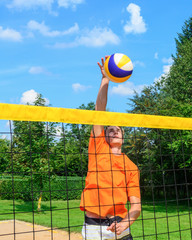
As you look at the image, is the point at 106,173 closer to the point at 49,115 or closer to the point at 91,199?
the point at 91,199

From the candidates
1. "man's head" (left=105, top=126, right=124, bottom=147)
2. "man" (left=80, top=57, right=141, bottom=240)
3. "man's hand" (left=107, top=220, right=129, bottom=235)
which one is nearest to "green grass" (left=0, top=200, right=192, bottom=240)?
"man" (left=80, top=57, right=141, bottom=240)

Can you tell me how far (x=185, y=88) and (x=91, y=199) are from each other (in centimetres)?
1593

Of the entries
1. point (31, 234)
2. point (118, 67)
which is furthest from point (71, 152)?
point (118, 67)

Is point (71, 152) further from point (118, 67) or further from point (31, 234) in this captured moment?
point (118, 67)

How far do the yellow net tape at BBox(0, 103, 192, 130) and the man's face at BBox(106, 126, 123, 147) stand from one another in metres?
0.07

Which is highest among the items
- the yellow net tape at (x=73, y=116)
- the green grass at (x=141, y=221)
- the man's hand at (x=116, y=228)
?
the yellow net tape at (x=73, y=116)

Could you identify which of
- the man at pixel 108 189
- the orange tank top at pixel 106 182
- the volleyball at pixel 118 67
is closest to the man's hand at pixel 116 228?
the man at pixel 108 189

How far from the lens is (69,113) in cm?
289

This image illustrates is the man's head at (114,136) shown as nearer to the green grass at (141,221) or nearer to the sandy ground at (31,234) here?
the green grass at (141,221)

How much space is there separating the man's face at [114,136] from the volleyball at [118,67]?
2.33 feet

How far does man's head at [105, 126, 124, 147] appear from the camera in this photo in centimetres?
300

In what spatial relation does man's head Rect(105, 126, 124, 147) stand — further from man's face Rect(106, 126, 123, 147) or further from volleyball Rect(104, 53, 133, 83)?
volleyball Rect(104, 53, 133, 83)

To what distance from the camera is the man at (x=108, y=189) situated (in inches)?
107

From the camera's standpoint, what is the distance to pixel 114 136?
302 centimetres
